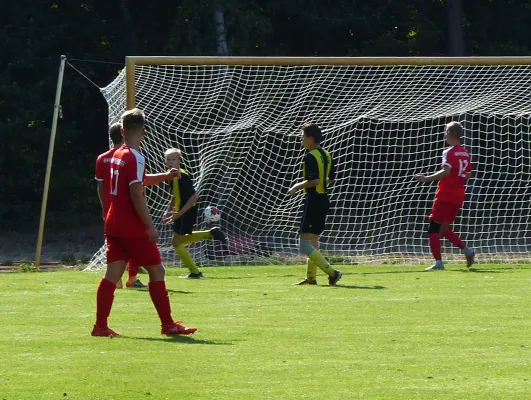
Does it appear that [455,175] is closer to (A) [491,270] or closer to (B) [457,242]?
(B) [457,242]

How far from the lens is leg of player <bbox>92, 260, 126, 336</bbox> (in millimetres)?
8477

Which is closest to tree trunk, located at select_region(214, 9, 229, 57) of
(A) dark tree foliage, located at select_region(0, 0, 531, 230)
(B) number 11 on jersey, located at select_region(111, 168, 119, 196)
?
(A) dark tree foliage, located at select_region(0, 0, 531, 230)

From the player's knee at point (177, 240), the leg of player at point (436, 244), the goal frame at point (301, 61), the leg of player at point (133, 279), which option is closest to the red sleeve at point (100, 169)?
the leg of player at point (133, 279)

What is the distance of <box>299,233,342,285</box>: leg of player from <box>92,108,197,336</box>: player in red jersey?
3.77m

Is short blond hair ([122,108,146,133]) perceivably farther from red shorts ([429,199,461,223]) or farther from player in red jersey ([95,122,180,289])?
red shorts ([429,199,461,223])

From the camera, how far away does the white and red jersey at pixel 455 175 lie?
14.5 m

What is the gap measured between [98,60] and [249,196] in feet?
31.2

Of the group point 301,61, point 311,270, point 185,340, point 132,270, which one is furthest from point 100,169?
A: point 301,61

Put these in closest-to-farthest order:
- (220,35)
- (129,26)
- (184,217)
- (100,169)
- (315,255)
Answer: (100,169)
(315,255)
(184,217)
(220,35)
(129,26)

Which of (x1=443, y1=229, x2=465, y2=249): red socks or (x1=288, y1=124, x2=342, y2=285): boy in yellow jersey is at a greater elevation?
(x1=288, y1=124, x2=342, y2=285): boy in yellow jersey

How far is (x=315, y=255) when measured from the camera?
12.2 m

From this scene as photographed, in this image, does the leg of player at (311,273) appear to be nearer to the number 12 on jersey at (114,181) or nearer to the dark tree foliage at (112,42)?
the number 12 on jersey at (114,181)

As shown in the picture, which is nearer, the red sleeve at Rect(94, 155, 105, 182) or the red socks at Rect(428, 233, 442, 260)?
the red sleeve at Rect(94, 155, 105, 182)

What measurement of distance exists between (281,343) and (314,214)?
14.7 feet
